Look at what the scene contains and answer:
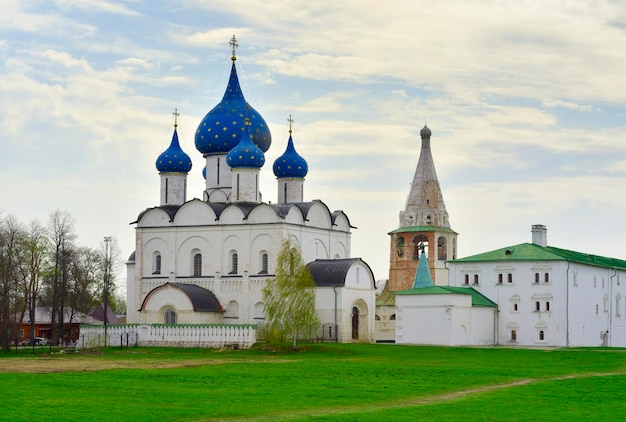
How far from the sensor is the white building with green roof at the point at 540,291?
49969mm

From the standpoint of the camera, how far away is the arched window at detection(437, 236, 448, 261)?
6962 cm

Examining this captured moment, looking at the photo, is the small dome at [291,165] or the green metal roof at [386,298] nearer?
the small dome at [291,165]

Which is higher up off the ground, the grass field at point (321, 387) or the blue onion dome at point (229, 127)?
the blue onion dome at point (229, 127)

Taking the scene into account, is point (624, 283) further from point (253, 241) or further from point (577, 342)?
point (253, 241)

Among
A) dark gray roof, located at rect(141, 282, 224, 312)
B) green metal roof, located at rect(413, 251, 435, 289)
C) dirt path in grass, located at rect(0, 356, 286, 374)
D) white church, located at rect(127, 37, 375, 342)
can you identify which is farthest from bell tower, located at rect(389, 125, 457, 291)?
dirt path in grass, located at rect(0, 356, 286, 374)

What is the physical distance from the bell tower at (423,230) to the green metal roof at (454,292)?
17159 millimetres

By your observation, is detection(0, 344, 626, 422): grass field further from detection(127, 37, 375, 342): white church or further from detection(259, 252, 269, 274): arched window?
detection(259, 252, 269, 274): arched window

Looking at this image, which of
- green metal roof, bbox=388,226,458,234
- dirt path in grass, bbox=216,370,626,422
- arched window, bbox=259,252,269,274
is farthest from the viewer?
green metal roof, bbox=388,226,458,234

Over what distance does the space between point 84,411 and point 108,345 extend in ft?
97.3

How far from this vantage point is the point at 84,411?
20156mm

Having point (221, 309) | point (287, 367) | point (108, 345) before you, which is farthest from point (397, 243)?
point (287, 367)

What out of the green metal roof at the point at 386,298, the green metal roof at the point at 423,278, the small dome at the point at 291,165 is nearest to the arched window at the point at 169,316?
the small dome at the point at 291,165

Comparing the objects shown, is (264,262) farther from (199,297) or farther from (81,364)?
(81,364)

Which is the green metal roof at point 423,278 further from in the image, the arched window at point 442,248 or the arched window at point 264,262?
the arched window at point 442,248
